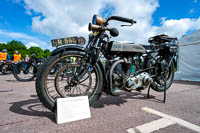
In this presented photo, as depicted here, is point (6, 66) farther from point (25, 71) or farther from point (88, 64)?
point (88, 64)

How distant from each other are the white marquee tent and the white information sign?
6290mm

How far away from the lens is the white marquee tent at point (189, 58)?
545 centimetres

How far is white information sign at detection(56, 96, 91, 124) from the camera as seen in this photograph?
4.32 ft

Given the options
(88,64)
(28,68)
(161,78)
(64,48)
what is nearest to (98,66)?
(88,64)

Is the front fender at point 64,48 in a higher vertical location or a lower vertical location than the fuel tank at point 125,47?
lower

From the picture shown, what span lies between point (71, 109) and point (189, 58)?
679 centimetres

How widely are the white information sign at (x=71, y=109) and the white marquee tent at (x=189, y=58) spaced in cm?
629

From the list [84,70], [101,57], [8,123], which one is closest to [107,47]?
[101,57]

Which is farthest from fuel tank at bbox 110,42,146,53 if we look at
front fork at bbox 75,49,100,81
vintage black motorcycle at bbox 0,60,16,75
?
vintage black motorcycle at bbox 0,60,16,75

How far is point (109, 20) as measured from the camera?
165 cm

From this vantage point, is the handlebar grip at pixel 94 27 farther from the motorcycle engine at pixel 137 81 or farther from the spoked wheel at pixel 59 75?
the motorcycle engine at pixel 137 81

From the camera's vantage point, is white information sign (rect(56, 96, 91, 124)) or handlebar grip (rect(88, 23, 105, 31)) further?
handlebar grip (rect(88, 23, 105, 31))

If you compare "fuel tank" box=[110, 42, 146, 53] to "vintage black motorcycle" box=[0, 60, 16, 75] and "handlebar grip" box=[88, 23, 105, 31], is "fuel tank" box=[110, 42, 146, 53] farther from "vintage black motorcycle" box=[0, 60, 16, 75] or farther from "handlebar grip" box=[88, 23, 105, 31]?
"vintage black motorcycle" box=[0, 60, 16, 75]

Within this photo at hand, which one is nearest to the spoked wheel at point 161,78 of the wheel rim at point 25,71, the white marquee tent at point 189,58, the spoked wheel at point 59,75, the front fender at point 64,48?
the spoked wheel at point 59,75
